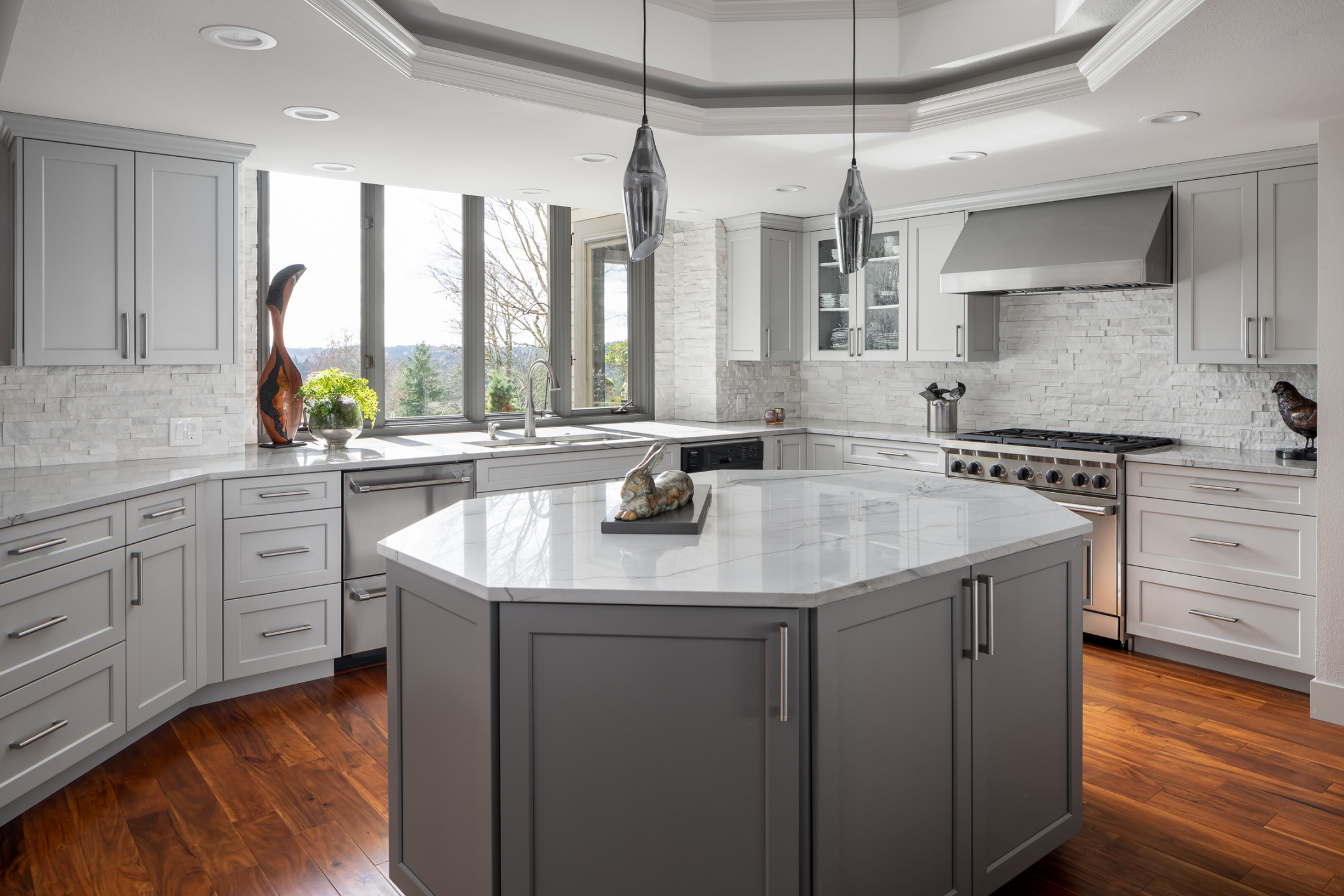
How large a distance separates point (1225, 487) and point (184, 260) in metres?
4.62

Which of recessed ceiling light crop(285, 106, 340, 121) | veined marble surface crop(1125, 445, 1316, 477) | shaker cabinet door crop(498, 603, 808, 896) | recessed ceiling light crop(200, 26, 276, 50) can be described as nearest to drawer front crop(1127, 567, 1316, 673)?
veined marble surface crop(1125, 445, 1316, 477)

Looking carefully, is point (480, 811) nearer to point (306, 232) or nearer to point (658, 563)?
point (658, 563)

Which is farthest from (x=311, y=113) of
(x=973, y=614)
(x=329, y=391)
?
(x=973, y=614)

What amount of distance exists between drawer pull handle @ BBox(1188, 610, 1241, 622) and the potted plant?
157 inches

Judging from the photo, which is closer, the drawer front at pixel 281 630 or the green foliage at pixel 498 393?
the drawer front at pixel 281 630

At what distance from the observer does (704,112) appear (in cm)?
363

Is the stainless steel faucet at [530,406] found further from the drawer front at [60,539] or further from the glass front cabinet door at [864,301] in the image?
the drawer front at [60,539]

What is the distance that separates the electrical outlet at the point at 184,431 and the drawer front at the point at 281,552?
0.56 m

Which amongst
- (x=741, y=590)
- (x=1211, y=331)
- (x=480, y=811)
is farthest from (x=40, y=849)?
(x=1211, y=331)

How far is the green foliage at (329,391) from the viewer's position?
4.08m

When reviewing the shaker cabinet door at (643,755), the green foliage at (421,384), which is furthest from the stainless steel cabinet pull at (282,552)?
the shaker cabinet door at (643,755)

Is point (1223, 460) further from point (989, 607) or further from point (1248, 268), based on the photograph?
point (989, 607)

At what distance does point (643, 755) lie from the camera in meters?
1.76

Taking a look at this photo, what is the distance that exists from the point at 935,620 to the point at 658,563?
0.66 m
